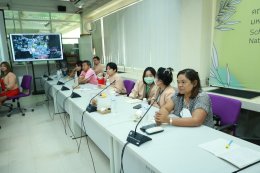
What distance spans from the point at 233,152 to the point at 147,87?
69.7 inches

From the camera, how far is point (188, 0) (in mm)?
2797

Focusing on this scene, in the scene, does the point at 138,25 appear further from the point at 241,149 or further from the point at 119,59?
the point at 241,149

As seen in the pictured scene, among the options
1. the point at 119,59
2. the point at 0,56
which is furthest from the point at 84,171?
the point at 0,56

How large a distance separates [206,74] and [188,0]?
44.4 inches

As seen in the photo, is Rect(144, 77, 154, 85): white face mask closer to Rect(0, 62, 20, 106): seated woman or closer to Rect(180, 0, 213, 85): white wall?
Rect(180, 0, 213, 85): white wall

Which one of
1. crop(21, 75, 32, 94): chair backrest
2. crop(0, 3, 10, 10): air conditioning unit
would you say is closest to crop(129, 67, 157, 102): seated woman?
crop(21, 75, 32, 94): chair backrest

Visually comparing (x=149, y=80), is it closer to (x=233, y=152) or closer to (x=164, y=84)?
(x=164, y=84)

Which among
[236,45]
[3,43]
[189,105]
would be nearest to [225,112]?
[189,105]

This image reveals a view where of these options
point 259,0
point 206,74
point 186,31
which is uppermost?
point 259,0

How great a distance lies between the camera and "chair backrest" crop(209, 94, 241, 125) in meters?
1.73

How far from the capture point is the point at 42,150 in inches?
104

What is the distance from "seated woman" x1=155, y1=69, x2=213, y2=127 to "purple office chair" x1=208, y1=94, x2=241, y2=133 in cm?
A: 24

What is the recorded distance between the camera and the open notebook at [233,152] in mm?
1025

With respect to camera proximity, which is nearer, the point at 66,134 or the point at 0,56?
the point at 66,134
